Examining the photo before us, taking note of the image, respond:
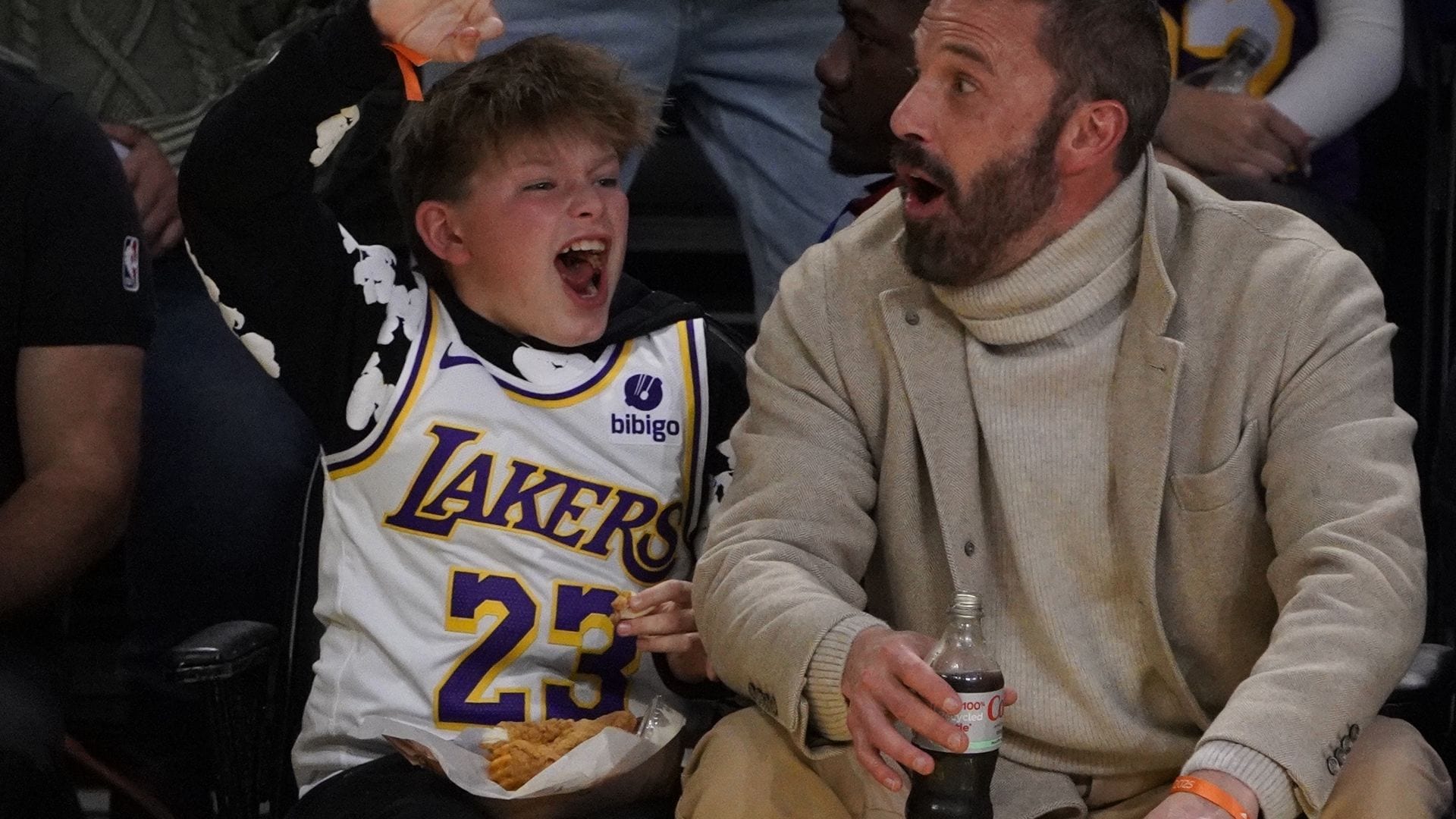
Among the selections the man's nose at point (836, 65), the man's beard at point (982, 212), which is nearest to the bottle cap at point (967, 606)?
the man's beard at point (982, 212)

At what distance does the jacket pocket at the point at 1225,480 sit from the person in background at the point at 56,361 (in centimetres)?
158

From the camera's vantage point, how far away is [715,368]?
9.30ft

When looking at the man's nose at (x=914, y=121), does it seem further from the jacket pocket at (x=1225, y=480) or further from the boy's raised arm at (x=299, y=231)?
the boy's raised arm at (x=299, y=231)

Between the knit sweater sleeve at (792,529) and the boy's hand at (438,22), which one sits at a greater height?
the boy's hand at (438,22)

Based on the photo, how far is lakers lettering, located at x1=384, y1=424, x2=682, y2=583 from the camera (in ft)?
8.61

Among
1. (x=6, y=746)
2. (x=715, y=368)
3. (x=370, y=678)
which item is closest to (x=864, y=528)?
(x=715, y=368)

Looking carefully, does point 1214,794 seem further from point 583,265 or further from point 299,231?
point 299,231

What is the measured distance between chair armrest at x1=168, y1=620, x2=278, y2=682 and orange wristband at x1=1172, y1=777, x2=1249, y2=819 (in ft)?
3.90

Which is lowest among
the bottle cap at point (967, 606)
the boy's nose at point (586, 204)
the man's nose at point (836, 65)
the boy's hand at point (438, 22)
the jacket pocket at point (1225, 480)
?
the bottle cap at point (967, 606)

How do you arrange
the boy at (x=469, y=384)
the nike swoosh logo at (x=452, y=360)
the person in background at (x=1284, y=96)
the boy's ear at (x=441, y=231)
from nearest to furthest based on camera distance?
the boy at (x=469, y=384) → the nike swoosh logo at (x=452, y=360) → the boy's ear at (x=441, y=231) → the person in background at (x=1284, y=96)

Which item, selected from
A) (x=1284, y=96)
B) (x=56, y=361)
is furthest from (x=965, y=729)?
(x=1284, y=96)

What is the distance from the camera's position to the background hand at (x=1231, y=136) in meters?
3.27

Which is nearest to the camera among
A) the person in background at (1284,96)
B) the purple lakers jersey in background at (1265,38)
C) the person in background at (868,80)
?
the person in background at (868,80)

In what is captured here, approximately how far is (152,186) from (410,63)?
3.60ft
